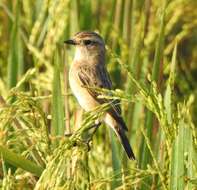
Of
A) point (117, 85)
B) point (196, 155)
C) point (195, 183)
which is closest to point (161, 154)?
point (196, 155)

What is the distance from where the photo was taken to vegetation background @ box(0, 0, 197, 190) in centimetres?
246

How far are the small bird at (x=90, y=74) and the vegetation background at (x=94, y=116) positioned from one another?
94 millimetres

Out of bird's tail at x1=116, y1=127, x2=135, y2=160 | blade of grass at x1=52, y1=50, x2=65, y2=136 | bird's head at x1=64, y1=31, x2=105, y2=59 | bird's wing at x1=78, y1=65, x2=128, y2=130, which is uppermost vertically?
bird's head at x1=64, y1=31, x2=105, y2=59

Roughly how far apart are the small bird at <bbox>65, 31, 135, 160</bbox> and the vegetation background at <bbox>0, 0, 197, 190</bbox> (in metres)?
0.09

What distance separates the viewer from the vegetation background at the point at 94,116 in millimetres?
2461

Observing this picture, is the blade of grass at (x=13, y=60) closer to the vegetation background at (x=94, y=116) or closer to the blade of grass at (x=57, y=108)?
the vegetation background at (x=94, y=116)

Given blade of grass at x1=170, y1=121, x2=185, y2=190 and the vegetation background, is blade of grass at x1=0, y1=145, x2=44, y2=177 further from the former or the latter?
blade of grass at x1=170, y1=121, x2=185, y2=190

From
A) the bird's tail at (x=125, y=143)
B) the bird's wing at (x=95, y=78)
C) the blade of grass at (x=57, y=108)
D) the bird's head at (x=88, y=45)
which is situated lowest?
the bird's tail at (x=125, y=143)

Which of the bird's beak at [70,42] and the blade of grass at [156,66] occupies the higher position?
the bird's beak at [70,42]

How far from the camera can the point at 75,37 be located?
4.91 meters

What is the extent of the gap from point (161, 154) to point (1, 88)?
3.58 feet

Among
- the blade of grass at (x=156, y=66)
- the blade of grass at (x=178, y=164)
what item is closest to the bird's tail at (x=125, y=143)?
the blade of grass at (x=156, y=66)

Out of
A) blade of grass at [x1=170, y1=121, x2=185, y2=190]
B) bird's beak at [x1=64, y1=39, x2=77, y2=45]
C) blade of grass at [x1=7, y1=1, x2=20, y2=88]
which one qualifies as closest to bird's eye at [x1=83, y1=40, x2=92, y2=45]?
bird's beak at [x1=64, y1=39, x2=77, y2=45]

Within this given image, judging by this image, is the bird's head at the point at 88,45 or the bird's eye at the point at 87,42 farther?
the bird's eye at the point at 87,42
